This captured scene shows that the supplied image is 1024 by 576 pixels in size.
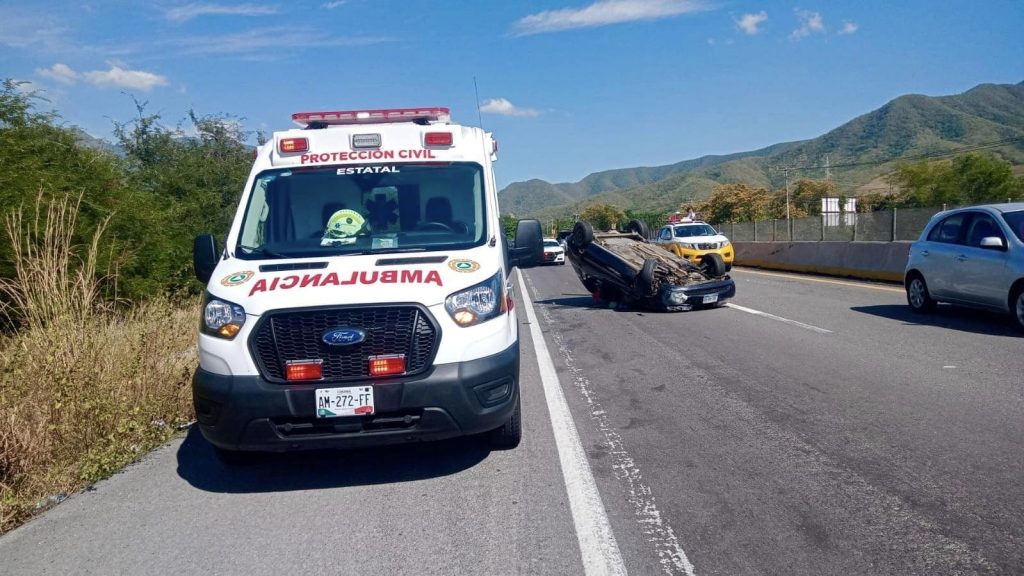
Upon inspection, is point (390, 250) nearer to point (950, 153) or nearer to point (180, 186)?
point (180, 186)

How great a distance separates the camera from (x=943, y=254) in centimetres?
1187

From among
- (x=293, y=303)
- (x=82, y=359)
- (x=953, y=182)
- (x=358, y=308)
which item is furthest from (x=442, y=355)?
(x=953, y=182)

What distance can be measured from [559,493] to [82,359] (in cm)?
437

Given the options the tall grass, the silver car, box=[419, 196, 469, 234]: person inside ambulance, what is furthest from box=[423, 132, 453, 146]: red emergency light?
the silver car

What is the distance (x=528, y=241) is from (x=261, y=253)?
206 centimetres

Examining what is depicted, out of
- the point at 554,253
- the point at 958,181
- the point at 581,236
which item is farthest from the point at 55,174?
the point at 958,181

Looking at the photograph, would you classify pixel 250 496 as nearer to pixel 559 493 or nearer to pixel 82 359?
pixel 559 493

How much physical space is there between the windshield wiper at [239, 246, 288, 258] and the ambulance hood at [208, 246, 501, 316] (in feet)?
0.47

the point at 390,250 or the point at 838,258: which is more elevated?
the point at 390,250

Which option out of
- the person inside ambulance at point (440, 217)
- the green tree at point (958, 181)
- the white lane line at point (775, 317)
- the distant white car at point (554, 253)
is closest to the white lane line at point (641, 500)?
the person inside ambulance at point (440, 217)

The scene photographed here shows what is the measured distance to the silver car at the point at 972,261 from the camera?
34.1 ft

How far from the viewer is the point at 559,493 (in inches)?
189

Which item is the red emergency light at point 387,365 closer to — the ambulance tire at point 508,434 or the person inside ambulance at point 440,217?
the ambulance tire at point 508,434

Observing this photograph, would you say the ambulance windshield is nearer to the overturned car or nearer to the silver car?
the silver car
